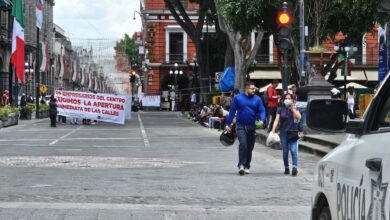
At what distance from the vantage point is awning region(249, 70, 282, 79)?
202ft

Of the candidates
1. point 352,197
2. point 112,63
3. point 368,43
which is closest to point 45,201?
point 352,197

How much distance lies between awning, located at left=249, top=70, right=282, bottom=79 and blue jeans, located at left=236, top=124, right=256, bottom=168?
156ft

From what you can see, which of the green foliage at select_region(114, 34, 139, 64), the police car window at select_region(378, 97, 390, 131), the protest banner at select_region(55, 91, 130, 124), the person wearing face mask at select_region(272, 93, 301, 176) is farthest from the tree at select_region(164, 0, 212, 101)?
the green foliage at select_region(114, 34, 139, 64)

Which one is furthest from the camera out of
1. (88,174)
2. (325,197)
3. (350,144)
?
(88,174)

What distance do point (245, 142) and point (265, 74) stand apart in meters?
49.0

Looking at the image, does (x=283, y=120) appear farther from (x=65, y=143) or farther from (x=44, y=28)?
(x=44, y=28)

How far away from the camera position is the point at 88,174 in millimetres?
13562

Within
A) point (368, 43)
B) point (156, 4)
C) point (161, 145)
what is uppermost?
point (156, 4)

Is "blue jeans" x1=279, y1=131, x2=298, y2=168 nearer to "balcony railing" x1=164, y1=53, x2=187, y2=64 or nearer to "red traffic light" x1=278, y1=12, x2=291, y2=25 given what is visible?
"red traffic light" x1=278, y1=12, x2=291, y2=25

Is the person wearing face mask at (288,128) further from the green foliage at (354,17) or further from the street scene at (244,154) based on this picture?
the green foliage at (354,17)

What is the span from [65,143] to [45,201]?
Result: 44.6ft

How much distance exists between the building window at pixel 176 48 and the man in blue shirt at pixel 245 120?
6005 cm

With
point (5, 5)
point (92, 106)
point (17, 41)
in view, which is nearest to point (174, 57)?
point (5, 5)

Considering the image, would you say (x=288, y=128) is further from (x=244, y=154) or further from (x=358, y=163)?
(x=358, y=163)
